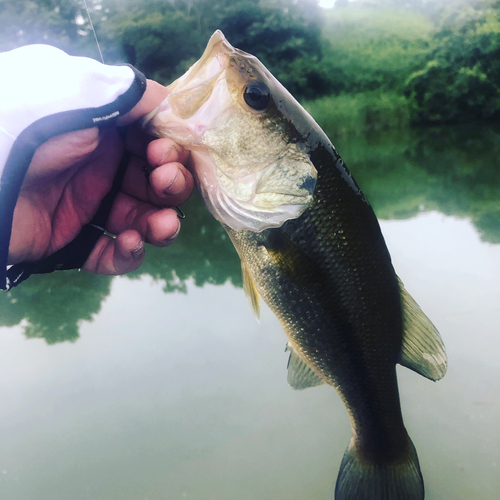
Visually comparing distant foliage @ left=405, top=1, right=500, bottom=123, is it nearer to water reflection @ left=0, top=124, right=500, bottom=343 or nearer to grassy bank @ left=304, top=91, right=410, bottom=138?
grassy bank @ left=304, top=91, right=410, bottom=138

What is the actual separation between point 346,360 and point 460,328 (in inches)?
90.4

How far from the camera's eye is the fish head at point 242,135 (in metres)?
1.02

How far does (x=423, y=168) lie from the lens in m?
8.83

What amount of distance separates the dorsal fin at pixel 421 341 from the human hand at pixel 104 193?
782 millimetres

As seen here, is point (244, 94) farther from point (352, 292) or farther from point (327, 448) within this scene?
point (327, 448)

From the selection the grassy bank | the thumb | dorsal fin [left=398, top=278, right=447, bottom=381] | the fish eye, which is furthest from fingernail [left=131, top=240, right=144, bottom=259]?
the grassy bank

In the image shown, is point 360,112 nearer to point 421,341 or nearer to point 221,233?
point 221,233

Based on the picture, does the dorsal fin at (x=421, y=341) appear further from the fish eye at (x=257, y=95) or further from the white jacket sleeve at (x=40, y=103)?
the white jacket sleeve at (x=40, y=103)

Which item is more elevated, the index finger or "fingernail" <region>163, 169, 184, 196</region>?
the index finger

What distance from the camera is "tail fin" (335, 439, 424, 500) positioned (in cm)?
135

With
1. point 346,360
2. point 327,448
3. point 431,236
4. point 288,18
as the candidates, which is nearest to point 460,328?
point 327,448

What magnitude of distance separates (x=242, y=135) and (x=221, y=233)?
16.2 feet

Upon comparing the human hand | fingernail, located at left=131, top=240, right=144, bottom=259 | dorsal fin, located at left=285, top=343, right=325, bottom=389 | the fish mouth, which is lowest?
dorsal fin, located at left=285, top=343, right=325, bottom=389

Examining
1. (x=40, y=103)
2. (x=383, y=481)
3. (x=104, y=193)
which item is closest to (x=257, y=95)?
(x=40, y=103)
